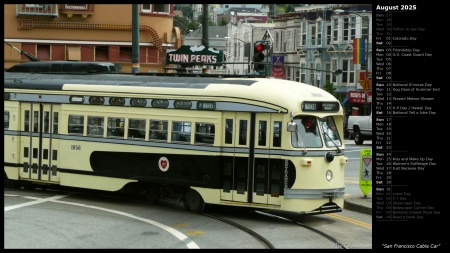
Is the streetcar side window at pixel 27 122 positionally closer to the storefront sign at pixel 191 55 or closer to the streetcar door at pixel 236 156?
the storefront sign at pixel 191 55

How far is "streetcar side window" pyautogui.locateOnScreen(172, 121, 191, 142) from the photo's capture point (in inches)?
760

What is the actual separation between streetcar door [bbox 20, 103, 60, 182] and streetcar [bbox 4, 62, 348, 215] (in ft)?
0.09

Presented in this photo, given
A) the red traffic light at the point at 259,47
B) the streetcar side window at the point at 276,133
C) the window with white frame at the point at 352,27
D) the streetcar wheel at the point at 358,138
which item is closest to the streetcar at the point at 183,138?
the streetcar side window at the point at 276,133

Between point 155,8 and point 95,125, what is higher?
point 155,8

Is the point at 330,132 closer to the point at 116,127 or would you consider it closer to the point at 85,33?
the point at 116,127

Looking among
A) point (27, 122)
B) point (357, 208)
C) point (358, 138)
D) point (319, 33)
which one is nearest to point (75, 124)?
point (27, 122)

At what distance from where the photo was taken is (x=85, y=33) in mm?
45375

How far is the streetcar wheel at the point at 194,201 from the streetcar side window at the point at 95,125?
269cm

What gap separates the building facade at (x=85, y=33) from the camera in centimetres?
4459

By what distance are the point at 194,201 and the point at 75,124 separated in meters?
3.74

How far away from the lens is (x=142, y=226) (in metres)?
17.6
